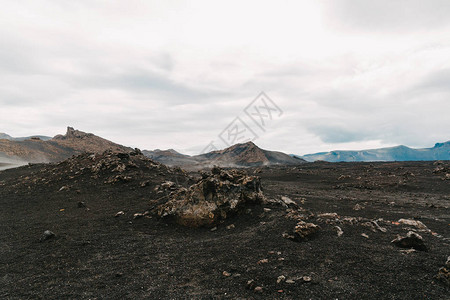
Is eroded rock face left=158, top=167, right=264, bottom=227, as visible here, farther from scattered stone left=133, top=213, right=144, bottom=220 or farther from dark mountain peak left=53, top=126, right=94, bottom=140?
dark mountain peak left=53, top=126, right=94, bottom=140

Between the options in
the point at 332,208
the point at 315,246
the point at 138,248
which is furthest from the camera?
the point at 332,208

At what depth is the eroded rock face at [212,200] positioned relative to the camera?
1128cm

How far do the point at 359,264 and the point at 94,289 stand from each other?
7.29 metres

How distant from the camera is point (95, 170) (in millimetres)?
21516

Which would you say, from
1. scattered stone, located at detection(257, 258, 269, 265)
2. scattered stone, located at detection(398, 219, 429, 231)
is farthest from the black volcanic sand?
scattered stone, located at detection(398, 219, 429, 231)

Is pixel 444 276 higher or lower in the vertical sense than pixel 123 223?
higher

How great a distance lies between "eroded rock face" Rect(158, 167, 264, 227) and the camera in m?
11.3

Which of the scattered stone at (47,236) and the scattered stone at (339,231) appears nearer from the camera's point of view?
the scattered stone at (339,231)

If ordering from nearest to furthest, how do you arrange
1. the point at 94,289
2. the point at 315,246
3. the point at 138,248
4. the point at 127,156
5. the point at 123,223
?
1. the point at 94,289
2. the point at 315,246
3. the point at 138,248
4. the point at 123,223
5. the point at 127,156

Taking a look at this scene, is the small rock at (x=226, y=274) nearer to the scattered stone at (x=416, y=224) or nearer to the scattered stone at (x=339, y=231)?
the scattered stone at (x=339, y=231)

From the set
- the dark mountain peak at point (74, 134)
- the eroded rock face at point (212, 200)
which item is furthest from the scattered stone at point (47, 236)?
the dark mountain peak at point (74, 134)

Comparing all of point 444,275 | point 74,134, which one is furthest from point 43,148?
point 444,275

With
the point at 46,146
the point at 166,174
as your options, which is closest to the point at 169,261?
the point at 166,174

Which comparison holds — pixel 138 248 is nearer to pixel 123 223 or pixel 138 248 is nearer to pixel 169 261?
pixel 169 261
